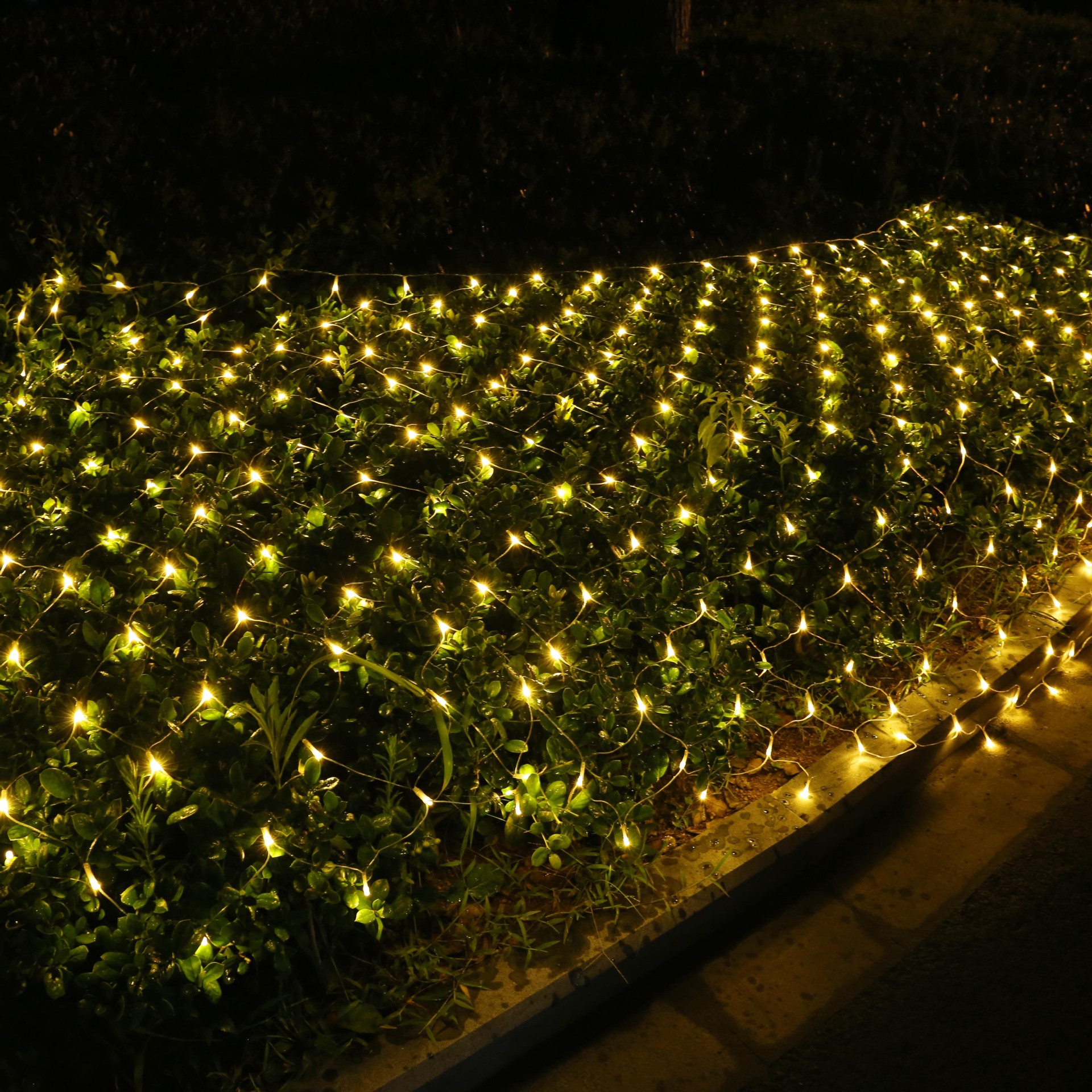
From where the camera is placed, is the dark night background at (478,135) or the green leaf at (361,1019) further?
the dark night background at (478,135)

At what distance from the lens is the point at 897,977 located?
3105 millimetres

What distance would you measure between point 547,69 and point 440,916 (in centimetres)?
914

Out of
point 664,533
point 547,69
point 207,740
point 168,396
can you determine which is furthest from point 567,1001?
point 547,69

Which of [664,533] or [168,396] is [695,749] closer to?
[664,533]

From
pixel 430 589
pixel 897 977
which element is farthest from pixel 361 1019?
pixel 897 977

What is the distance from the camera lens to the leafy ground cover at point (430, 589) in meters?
2.81

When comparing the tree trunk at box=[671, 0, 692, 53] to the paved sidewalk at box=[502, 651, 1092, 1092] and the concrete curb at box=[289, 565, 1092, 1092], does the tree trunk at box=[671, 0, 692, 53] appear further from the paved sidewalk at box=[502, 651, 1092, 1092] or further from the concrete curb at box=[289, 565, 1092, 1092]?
the paved sidewalk at box=[502, 651, 1092, 1092]

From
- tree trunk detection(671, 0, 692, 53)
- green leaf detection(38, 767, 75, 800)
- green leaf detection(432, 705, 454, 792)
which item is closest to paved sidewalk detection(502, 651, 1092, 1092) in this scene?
green leaf detection(432, 705, 454, 792)

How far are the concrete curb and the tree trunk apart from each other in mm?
8620

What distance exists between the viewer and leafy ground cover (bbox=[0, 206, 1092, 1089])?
111 inches

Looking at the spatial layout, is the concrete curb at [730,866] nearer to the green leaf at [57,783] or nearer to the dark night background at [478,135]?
the green leaf at [57,783]

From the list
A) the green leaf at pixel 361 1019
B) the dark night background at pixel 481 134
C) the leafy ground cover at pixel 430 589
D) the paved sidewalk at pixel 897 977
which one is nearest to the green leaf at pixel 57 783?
the leafy ground cover at pixel 430 589

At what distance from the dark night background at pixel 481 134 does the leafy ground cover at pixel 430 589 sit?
109 centimetres

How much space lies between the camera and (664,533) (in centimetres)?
404
